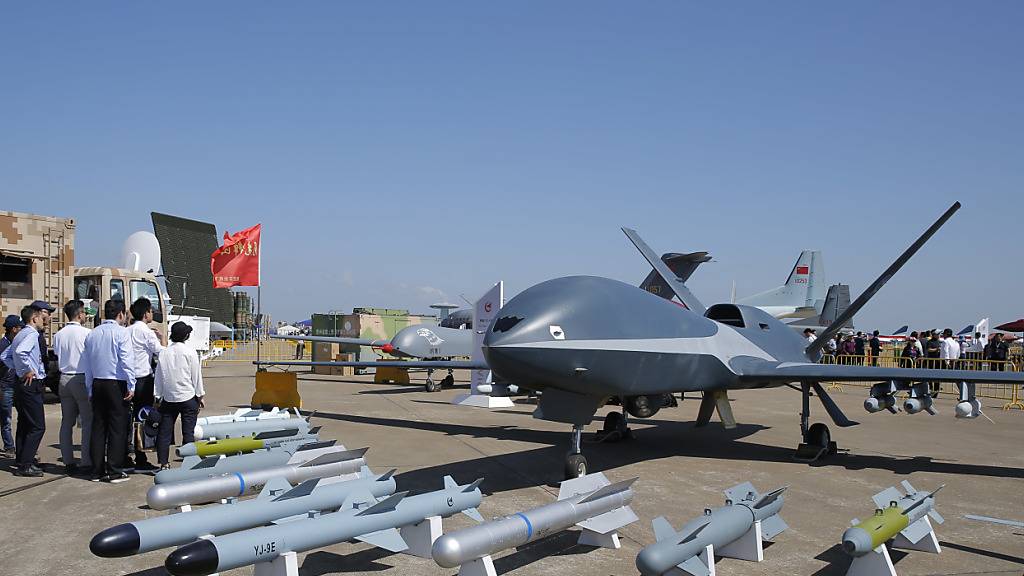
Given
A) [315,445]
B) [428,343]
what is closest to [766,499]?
[315,445]

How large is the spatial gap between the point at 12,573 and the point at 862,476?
34.9 ft

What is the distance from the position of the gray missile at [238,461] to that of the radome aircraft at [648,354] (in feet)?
9.32

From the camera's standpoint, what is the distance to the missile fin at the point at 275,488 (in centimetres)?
679

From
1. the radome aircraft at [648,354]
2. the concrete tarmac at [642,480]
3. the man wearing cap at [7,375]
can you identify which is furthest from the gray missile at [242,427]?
the radome aircraft at [648,354]

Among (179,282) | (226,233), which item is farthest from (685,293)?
(179,282)

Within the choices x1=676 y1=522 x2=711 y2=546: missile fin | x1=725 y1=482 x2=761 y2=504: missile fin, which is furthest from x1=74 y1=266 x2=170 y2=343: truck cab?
x1=676 y1=522 x2=711 y2=546: missile fin

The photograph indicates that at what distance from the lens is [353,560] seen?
6.20 meters

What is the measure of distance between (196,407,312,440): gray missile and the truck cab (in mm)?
9276

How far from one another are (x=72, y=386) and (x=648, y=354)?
786cm

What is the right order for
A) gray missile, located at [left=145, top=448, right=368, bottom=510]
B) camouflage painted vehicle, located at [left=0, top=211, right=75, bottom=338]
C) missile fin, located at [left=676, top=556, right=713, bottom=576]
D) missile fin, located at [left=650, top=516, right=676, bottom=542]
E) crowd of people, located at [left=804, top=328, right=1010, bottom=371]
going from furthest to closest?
crowd of people, located at [left=804, top=328, right=1010, bottom=371]
camouflage painted vehicle, located at [left=0, top=211, right=75, bottom=338]
gray missile, located at [left=145, top=448, right=368, bottom=510]
missile fin, located at [left=650, top=516, right=676, bottom=542]
missile fin, located at [left=676, top=556, right=713, bottom=576]

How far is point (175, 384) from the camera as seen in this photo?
367 inches

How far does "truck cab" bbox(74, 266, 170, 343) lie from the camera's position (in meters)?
19.1

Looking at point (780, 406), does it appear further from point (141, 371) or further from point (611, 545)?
point (141, 371)

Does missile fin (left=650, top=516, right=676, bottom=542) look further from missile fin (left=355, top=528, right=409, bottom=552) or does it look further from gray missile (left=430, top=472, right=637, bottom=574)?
missile fin (left=355, top=528, right=409, bottom=552)
